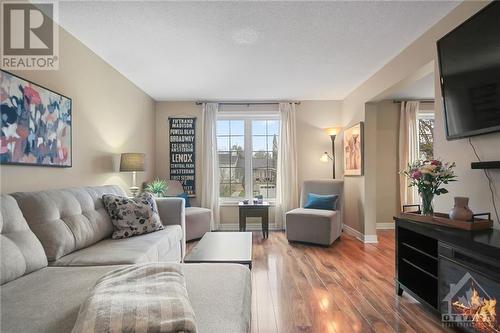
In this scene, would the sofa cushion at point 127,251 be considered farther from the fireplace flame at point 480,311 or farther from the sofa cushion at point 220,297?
the fireplace flame at point 480,311

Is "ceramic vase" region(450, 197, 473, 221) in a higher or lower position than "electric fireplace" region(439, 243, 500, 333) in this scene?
higher

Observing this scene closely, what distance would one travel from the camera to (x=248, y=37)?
2.70 m

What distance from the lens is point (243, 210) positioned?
449 cm

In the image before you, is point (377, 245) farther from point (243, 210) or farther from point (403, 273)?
point (243, 210)

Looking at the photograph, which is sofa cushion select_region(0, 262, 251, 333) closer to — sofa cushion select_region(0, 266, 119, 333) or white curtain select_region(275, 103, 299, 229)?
sofa cushion select_region(0, 266, 119, 333)

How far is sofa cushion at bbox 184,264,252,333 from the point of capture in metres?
0.94

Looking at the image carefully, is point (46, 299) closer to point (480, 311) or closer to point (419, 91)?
point (480, 311)

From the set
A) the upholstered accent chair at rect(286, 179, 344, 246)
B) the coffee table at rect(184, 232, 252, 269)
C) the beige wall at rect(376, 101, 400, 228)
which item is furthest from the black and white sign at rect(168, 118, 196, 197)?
Answer: the beige wall at rect(376, 101, 400, 228)

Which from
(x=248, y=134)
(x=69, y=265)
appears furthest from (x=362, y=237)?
(x=69, y=265)

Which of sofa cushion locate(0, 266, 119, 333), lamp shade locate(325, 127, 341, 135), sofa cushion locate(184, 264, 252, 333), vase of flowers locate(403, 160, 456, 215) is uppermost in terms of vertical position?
lamp shade locate(325, 127, 341, 135)

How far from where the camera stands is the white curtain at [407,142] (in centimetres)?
486

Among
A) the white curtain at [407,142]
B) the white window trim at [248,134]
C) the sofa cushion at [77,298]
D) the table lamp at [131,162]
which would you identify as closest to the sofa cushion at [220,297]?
the sofa cushion at [77,298]

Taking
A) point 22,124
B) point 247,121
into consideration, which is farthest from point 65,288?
point 247,121

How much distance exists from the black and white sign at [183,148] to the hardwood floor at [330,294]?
2.11 metres
